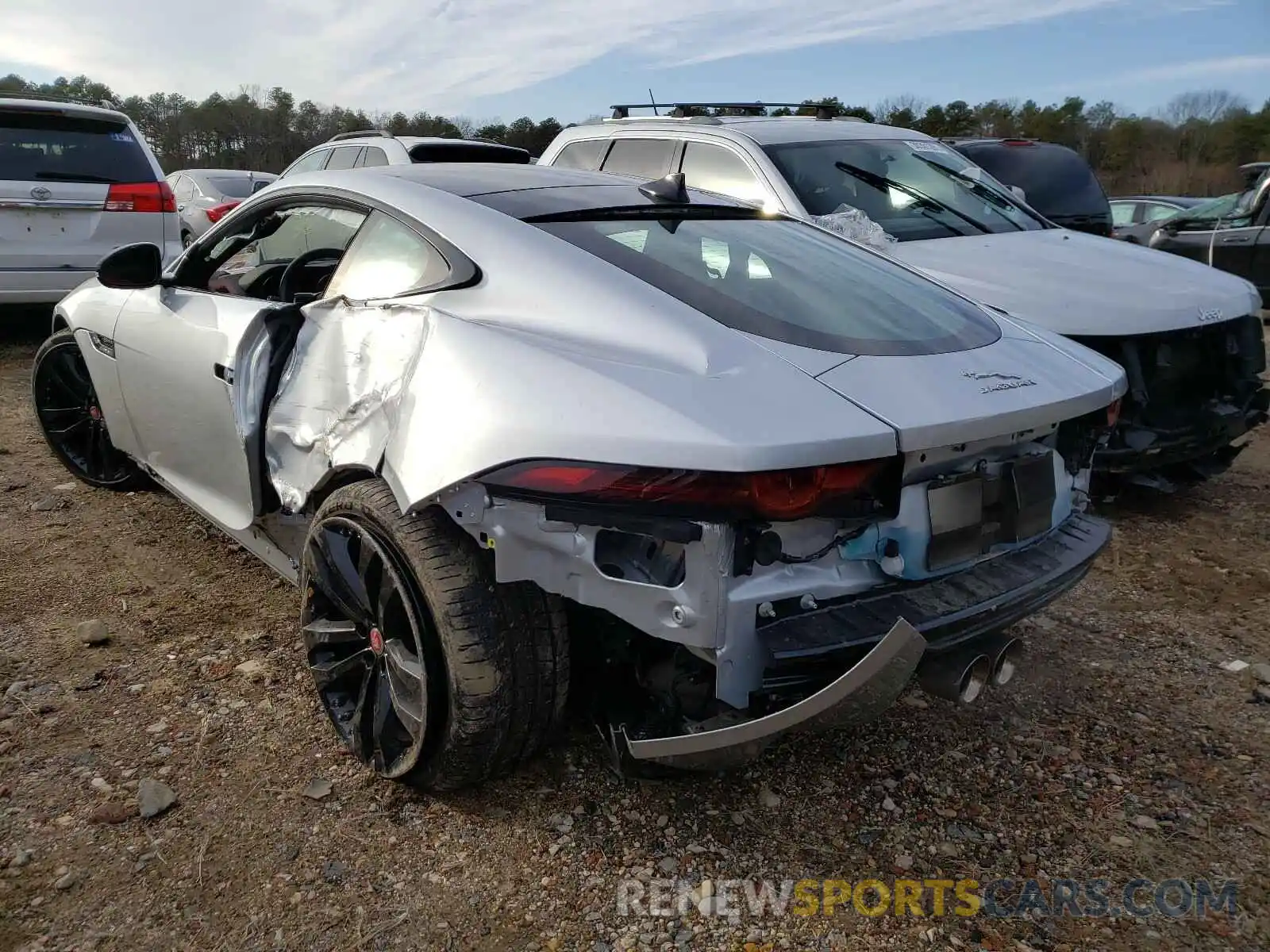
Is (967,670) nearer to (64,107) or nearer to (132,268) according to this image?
(132,268)

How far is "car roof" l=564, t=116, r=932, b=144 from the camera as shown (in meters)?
5.12

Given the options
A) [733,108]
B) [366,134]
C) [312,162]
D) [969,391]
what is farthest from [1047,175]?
[312,162]

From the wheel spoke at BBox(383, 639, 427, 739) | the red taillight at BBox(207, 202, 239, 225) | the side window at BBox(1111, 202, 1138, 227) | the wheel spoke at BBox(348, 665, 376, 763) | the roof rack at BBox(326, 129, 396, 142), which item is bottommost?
the side window at BBox(1111, 202, 1138, 227)

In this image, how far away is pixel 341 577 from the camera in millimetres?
2426

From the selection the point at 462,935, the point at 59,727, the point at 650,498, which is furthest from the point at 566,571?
the point at 59,727

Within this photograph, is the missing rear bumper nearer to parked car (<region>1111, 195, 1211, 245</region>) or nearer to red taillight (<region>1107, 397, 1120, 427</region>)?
red taillight (<region>1107, 397, 1120, 427</region>)

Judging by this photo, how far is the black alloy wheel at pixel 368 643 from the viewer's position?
2186mm

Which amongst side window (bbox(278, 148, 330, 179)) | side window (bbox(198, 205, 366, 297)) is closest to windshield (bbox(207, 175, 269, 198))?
side window (bbox(278, 148, 330, 179))

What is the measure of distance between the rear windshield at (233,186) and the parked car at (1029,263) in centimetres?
875

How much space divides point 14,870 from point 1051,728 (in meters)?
2.70

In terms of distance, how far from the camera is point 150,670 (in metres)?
2.91

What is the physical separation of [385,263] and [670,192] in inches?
34.0

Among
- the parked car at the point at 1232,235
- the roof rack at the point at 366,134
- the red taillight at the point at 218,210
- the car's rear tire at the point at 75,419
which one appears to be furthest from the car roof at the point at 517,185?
the red taillight at the point at 218,210

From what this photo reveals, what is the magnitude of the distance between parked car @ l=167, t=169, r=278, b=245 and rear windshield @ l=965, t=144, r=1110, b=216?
889cm
